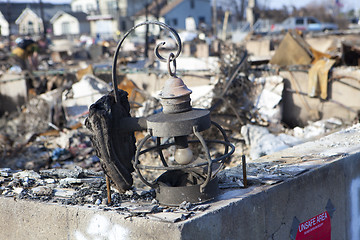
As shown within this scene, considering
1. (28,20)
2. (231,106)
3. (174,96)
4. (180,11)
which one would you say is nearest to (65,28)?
(28,20)

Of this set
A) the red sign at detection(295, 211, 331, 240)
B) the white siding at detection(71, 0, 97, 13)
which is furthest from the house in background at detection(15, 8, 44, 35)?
the red sign at detection(295, 211, 331, 240)

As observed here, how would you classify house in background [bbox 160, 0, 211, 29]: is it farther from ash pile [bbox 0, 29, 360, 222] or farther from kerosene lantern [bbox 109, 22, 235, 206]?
kerosene lantern [bbox 109, 22, 235, 206]

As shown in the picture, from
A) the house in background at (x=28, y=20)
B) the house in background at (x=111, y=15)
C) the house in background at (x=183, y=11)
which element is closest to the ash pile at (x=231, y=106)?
the house in background at (x=111, y=15)

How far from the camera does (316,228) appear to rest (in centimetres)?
353

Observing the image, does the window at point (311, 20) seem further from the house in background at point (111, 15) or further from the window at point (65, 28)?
the window at point (65, 28)

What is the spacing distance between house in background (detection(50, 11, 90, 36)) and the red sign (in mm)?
66569

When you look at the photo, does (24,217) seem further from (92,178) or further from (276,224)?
(276,224)

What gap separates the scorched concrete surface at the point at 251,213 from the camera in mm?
2658

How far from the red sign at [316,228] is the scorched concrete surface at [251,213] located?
0.04 metres

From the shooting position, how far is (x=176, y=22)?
202ft

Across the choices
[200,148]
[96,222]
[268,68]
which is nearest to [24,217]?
[96,222]

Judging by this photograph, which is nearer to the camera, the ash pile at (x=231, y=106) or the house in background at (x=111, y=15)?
the ash pile at (x=231, y=106)

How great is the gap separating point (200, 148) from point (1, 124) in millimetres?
6623

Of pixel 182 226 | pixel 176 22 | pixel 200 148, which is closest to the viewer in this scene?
pixel 182 226
